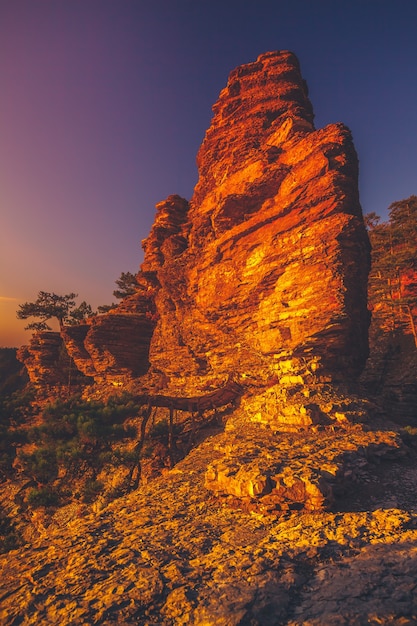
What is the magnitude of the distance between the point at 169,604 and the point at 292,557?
317 cm

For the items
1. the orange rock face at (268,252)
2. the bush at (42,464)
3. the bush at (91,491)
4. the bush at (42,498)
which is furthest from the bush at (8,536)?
the orange rock face at (268,252)

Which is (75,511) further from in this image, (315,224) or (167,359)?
(315,224)

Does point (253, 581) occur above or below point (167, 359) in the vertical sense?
below

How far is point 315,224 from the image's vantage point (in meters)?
20.4

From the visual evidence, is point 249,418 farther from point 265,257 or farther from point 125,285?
point 125,285

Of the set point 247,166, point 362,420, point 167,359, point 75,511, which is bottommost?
point 75,511

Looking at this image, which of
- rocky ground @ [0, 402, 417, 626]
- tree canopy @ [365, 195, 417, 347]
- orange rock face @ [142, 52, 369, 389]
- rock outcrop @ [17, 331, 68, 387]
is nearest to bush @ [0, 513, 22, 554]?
rocky ground @ [0, 402, 417, 626]

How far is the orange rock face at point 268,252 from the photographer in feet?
63.4

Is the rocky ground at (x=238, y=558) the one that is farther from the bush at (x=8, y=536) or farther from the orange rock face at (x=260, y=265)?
the orange rock face at (x=260, y=265)

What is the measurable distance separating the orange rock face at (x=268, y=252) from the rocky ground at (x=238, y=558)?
9341 millimetres

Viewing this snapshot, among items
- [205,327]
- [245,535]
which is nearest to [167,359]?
[205,327]

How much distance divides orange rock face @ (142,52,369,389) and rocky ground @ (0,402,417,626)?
934cm

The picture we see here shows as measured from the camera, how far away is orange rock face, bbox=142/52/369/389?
19328 mm

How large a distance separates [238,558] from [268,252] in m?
19.9
